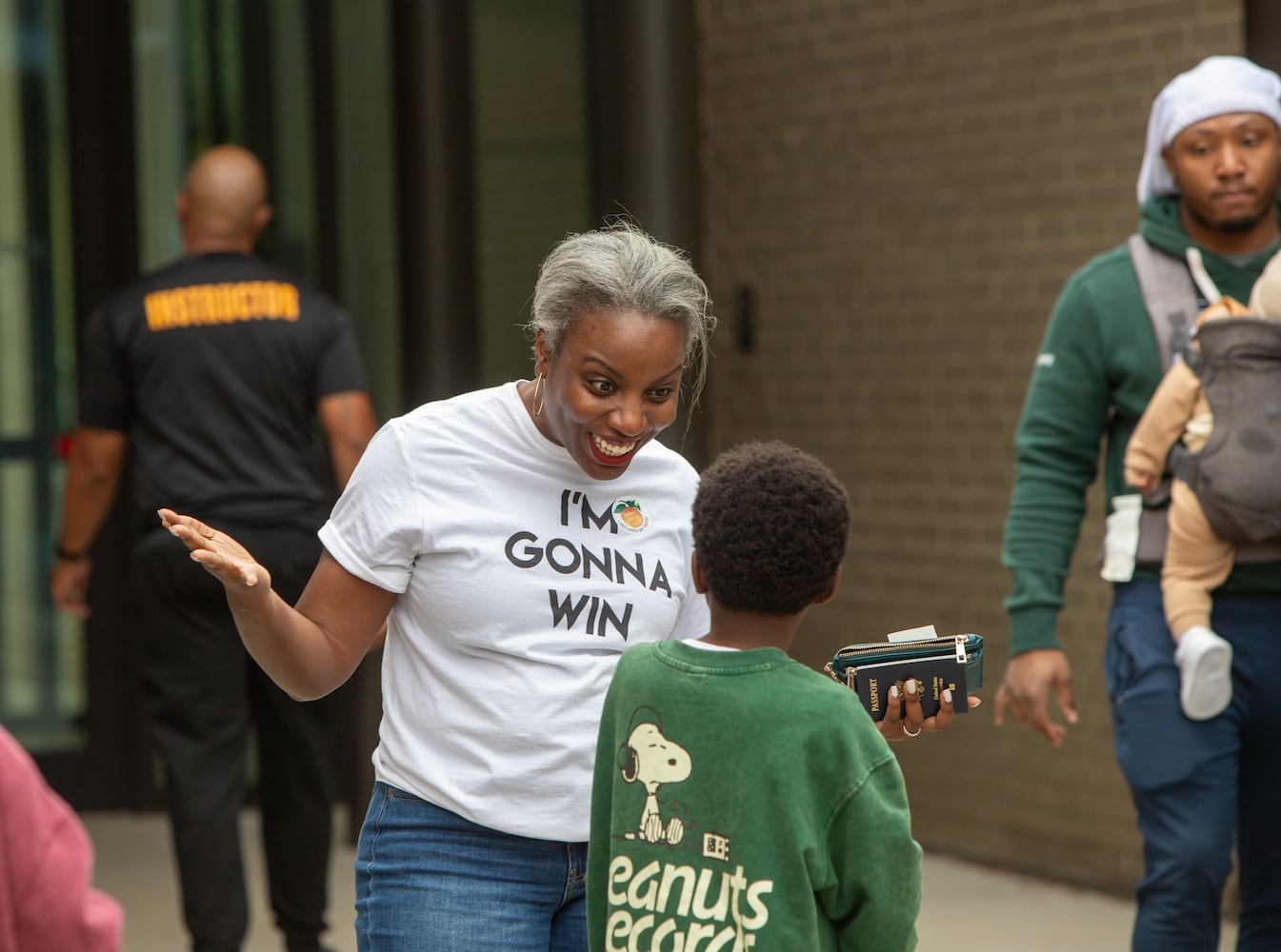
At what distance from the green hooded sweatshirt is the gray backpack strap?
19 millimetres

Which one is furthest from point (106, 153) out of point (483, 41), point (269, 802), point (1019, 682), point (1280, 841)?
point (1280, 841)

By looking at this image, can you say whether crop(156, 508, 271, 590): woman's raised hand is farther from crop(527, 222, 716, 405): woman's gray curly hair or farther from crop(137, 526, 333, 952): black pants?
crop(137, 526, 333, 952): black pants

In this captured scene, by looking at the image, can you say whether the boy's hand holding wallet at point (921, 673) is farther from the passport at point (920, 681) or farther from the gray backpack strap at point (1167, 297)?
the gray backpack strap at point (1167, 297)

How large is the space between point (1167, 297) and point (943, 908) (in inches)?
118

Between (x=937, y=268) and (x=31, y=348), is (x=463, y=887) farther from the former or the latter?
(x=31, y=348)

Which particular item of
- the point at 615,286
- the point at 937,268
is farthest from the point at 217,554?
the point at 937,268

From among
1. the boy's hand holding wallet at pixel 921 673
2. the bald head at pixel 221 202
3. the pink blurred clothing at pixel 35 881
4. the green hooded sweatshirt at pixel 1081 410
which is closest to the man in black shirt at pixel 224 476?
the bald head at pixel 221 202

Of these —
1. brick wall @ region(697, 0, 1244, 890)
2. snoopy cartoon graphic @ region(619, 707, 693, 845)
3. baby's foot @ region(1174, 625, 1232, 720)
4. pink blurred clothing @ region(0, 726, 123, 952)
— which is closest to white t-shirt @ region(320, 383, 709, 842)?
snoopy cartoon graphic @ region(619, 707, 693, 845)

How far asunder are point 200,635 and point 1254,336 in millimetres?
2860

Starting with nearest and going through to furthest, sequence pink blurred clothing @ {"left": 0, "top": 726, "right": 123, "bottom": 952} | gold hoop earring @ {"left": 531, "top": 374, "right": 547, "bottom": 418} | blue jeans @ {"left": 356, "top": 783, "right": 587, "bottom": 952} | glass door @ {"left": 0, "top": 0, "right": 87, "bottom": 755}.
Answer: pink blurred clothing @ {"left": 0, "top": 726, "right": 123, "bottom": 952} → blue jeans @ {"left": 356, "top": 783, "right": 587, "bottom": 952} → gold hoop earring @ {"left": 531, "top": 374, "right": 547, "bottom": 418} → glass door @ {"left": 0, "top": 0, "right": 87, "bottom": 755}

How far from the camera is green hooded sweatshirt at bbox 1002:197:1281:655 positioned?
12.7 feet

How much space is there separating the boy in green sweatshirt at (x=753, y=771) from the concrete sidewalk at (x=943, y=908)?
11.5 feet

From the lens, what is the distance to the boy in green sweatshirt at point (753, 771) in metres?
2.29

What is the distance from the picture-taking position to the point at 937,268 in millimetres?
6902
